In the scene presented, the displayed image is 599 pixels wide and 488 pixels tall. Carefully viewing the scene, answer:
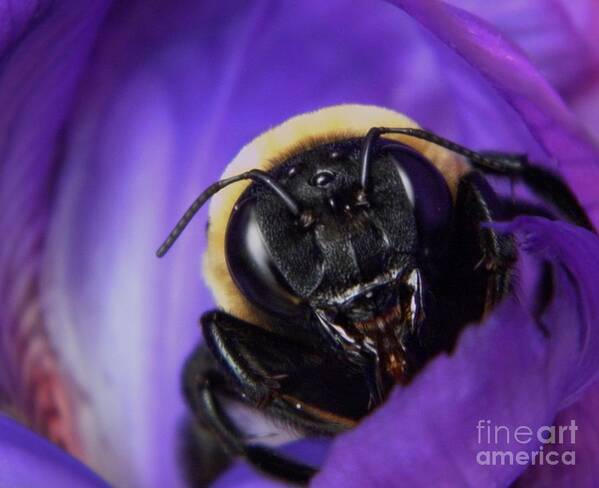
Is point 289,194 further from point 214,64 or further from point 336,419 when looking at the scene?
point 214,64

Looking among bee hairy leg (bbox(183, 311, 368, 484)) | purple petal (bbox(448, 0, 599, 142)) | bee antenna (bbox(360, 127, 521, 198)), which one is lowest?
bee hairy leg (bbox(183, 311, 368, 484))

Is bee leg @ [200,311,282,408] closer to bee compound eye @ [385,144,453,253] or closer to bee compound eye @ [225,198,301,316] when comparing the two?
bee compound eye @ [225,198,301,316]

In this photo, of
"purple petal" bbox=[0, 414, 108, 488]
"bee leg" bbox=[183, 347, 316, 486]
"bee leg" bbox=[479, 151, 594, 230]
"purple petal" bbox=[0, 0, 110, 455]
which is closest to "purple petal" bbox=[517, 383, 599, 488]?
"bee leg" bbox=[479, 151, 594, 230]

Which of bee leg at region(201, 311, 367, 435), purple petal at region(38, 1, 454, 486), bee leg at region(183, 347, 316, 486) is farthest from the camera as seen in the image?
purple petal at region(38, 1, 454, 486)

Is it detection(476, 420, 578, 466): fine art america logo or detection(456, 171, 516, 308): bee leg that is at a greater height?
detection(456, 171, 516, 308): bee leg

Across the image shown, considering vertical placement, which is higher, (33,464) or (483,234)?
(483,234)

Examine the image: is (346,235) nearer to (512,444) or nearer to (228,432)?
(512,444)

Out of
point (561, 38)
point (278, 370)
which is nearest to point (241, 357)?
point (278, 370)
